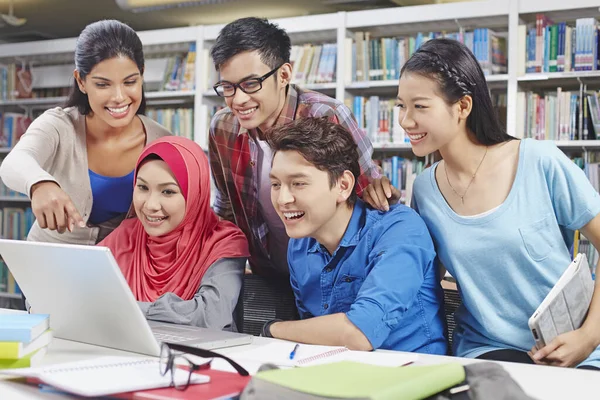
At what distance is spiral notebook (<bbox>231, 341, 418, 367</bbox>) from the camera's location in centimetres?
123

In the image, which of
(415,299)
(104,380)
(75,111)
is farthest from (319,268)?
(75,111)

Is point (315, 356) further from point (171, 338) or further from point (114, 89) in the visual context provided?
point (114, 89)

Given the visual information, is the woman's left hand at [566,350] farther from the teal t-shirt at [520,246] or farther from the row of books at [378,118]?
the row of books at [378,118]

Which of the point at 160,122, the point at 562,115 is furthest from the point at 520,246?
the point at 160,122

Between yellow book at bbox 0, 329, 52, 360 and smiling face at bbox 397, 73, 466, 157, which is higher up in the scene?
smiling face at bbox 397, 73, 466, 157

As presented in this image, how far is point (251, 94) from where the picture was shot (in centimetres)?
209

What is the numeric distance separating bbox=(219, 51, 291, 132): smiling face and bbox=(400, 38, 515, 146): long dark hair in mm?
492

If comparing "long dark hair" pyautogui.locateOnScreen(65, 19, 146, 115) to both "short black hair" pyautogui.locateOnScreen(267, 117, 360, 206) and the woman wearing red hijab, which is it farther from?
"short black hair" pyautogui.locateOnScreen(267, 117, 360, 206)

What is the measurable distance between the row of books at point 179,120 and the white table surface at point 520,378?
3867mm

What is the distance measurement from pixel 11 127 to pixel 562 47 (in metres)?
4.61

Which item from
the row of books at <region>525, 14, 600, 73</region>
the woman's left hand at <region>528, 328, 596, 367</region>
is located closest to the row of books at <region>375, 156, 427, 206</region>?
the row of books at <region>525, 14, 600, 73</region>

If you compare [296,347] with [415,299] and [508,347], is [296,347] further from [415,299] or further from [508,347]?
[508,347]

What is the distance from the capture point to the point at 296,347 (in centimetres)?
136

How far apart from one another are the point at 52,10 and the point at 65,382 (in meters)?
6.57
